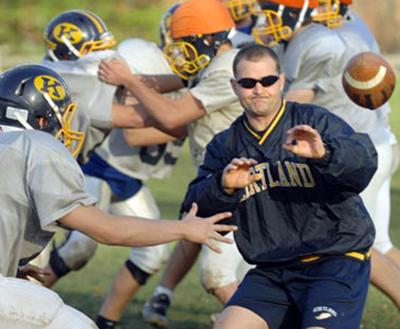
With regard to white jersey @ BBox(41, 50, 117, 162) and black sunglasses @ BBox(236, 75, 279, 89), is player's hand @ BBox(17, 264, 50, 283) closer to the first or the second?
black sunglasses @ BBox(236, 75, 279, 89)

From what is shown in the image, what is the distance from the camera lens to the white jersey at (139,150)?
25.4ft

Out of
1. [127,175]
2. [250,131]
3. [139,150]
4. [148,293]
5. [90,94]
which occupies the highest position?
[250,131]

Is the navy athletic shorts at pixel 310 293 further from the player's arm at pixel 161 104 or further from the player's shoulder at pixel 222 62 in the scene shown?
the player's shoulder at pixel 222 62

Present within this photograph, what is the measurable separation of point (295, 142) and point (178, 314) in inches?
128

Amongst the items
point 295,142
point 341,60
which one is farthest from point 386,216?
point 295,142

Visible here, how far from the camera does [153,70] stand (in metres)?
7.70

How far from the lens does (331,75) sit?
687cm

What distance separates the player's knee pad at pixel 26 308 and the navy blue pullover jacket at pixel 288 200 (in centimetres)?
115

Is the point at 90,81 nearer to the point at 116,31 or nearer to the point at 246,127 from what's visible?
the point at 246,127

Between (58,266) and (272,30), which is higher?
(272,30)

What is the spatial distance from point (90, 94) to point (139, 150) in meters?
0.94

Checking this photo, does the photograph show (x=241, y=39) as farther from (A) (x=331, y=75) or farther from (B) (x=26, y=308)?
(B) (x=26, y=308)

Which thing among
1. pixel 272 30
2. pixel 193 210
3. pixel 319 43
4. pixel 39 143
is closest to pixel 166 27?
pixel 272 30

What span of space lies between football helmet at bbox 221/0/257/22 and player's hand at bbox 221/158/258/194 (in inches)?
122
